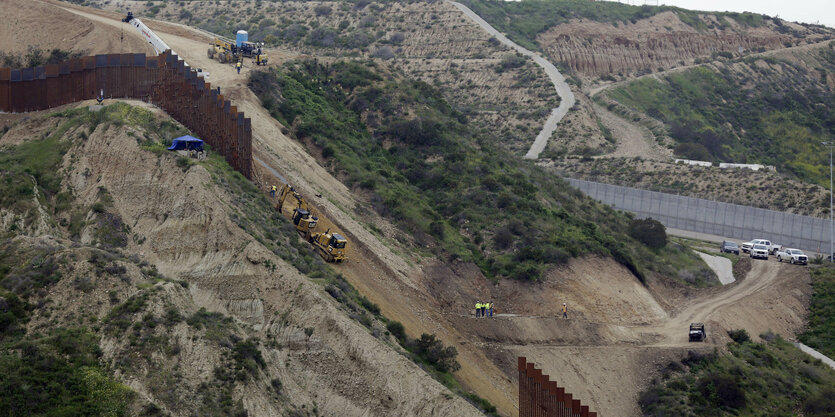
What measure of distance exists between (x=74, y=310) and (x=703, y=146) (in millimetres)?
87052

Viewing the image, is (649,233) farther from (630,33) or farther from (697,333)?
(630,33)

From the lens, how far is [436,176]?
74188 mm

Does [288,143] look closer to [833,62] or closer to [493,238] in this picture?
[493,238]

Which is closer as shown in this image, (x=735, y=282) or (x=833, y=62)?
(x=735, y=282)

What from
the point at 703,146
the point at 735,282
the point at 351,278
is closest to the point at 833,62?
the point at 703,146

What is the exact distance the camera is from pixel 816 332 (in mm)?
68000

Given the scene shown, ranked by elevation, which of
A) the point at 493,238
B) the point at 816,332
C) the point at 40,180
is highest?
the point at 40,180

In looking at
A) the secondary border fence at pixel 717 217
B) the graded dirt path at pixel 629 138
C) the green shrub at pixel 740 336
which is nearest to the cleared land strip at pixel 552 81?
the graded dirt path at pixel 629 138

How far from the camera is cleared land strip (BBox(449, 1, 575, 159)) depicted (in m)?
107

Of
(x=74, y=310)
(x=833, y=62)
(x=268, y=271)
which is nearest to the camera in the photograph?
(x=74, y=310)

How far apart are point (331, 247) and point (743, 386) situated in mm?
22591

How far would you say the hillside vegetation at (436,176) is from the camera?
66.5 metres

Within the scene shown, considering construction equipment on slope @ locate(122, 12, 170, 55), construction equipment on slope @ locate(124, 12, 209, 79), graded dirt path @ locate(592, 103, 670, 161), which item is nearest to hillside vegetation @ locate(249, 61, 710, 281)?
construction equipment on slope @ locate(124, 12, 209, 79)

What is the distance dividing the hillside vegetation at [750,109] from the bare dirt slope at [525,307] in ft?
143
